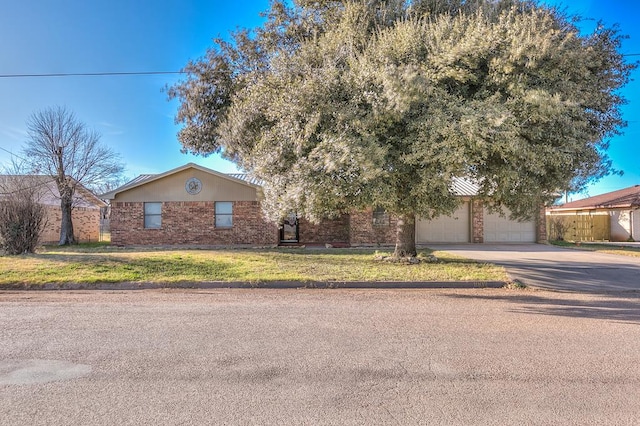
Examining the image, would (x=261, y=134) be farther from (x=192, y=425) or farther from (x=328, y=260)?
(x=192, y=425)

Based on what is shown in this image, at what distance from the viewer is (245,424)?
2910 mm

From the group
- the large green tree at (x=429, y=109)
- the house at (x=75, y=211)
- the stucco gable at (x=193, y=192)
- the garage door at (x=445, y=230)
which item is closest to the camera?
the large green tree at (x=429, y=109)

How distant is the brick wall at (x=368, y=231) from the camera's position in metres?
18.7

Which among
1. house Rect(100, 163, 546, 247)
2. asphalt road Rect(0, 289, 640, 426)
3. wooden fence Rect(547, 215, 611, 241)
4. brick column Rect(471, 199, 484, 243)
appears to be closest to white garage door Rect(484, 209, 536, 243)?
brick column Rect(471, 199, 484, 243)

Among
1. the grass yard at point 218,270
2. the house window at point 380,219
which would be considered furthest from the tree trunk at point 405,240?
the house window at point 380,219

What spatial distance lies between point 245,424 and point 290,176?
632 centimetres

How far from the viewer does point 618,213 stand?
79.8 ft

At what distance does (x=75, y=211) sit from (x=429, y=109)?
2435 cm

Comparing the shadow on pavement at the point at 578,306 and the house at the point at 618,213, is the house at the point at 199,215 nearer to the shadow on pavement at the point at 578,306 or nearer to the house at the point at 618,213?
the shadow on pavement at the point at 578,306

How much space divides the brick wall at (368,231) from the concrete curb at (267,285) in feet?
33.3

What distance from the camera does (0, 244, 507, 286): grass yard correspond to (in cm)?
879

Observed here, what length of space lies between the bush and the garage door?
16363mm

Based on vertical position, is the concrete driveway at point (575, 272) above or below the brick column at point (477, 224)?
below

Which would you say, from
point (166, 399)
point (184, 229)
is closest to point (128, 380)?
point (166, 399)
